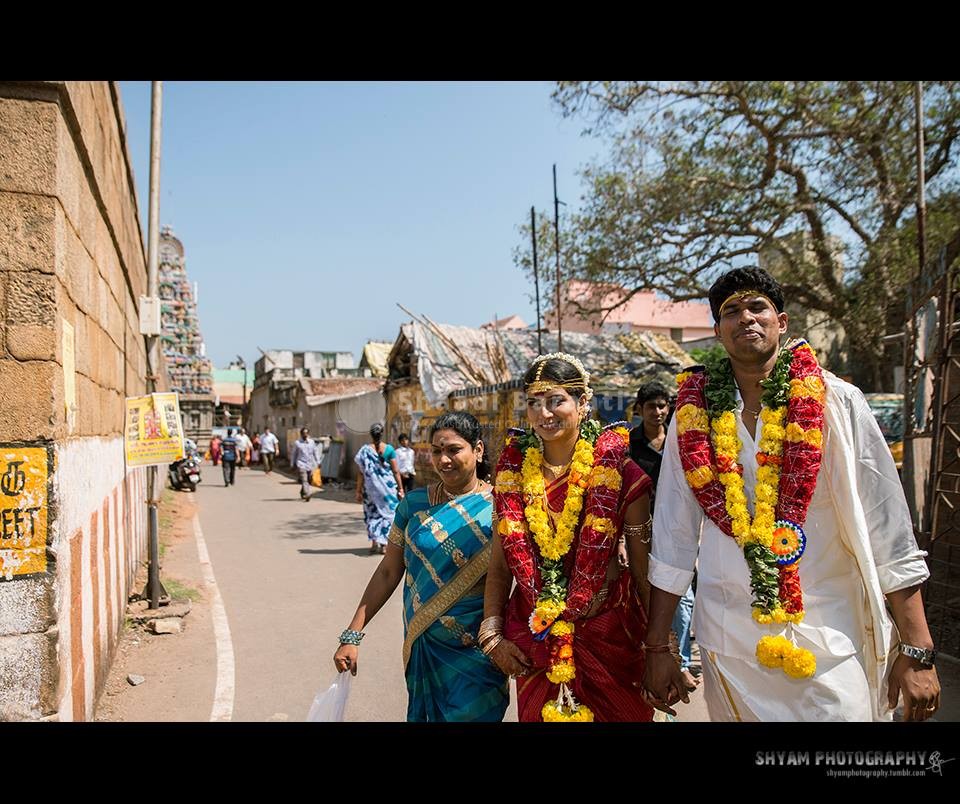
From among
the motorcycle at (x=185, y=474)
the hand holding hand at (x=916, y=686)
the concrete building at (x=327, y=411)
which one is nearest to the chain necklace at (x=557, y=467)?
the hand holding hand at (x=916, y=686)

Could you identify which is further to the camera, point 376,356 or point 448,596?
point 376,356

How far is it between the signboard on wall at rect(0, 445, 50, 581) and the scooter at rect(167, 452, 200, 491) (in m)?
17.9

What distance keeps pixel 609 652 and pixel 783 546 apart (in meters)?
0.72

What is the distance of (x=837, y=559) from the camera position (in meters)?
2.22

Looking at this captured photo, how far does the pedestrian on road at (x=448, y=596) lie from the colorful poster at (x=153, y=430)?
163 inches

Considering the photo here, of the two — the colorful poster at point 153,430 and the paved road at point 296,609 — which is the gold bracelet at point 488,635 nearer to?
the paved road at point 296,609

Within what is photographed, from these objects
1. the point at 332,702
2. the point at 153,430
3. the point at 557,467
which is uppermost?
the point at 153,430

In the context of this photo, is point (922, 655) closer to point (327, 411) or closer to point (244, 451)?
point (327, 411)

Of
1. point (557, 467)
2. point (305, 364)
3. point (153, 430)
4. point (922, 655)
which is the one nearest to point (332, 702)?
point (557, 467)

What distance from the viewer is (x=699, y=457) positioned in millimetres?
2373
